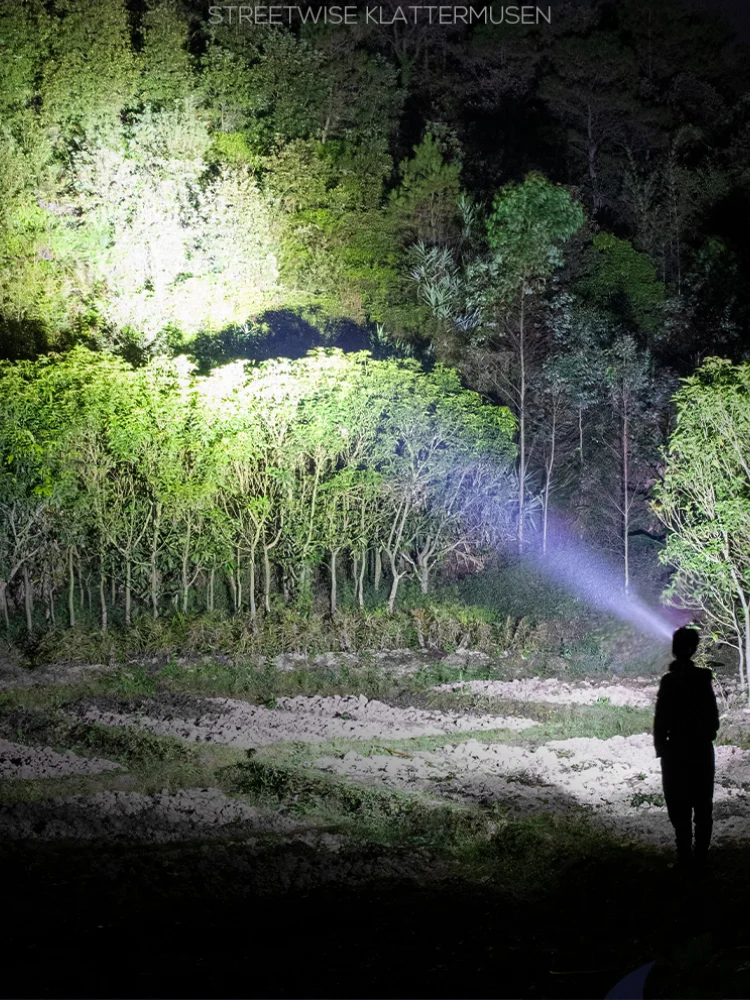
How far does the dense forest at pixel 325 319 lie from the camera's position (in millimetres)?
21547

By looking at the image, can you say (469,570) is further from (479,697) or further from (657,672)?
(479,697)

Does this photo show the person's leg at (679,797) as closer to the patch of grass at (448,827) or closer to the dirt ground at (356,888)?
the dirt ground at (356,888)

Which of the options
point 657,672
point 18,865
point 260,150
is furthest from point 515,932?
point 260,150

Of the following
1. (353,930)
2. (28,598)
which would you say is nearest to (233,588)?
(28,598)

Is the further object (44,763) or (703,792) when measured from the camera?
(44,763)

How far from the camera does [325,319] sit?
104 ft

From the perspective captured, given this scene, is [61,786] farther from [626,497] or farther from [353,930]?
[626,497]

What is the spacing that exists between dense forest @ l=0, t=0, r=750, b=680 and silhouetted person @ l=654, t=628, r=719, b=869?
8857 mm

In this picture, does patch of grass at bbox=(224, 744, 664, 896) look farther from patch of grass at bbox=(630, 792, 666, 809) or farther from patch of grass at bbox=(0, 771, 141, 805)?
patch of grass at bbox=(0, 771, 141, 805)

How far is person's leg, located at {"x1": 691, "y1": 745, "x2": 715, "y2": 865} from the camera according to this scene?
22.9 feet

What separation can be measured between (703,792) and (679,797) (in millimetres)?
172

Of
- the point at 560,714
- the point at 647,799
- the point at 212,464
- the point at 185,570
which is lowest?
the point at 560,714

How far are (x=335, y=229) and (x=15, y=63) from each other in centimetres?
1087

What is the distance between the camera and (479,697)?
55.9 ft
